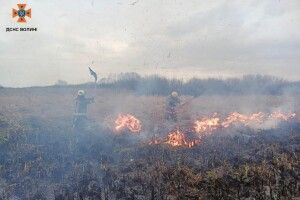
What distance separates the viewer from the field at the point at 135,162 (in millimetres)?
12641

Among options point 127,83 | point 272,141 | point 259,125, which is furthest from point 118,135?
point 127,83

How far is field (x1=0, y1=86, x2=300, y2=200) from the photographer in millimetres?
12641

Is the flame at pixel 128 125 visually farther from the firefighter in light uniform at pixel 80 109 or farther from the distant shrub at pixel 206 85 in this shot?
the distant shrub at pixel 206 85

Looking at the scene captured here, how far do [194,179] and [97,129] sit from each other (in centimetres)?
1142

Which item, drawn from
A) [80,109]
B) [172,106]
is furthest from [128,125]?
[80,109]

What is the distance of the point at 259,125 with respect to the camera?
2689cm

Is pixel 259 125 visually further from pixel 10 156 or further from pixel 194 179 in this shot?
pixel 10 156

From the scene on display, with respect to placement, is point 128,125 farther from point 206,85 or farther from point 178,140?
point 206,85

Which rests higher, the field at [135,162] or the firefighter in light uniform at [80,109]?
the firefighter in light uniform at [80,109]

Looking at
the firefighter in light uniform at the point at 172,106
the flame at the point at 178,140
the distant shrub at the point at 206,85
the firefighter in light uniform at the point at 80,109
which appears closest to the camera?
the flame at the point at 178,140

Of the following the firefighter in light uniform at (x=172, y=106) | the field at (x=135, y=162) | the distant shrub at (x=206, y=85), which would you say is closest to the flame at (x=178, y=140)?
the field at (x=135, y=162)

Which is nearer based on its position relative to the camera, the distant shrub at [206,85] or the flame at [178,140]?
the flame at [178,140]

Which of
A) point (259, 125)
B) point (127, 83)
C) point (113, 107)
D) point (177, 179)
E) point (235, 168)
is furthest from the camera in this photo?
point (127, 83)

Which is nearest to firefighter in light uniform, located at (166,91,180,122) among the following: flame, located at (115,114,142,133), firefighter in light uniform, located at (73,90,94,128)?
flame, located at (115,114,142,133)
